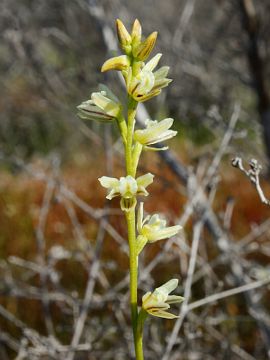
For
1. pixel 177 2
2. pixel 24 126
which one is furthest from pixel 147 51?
pixel 24 126

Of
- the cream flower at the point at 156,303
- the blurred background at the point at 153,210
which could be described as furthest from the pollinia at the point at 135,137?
the blurred background at the point at 153,210

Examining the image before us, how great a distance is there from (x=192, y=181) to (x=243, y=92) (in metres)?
6.24

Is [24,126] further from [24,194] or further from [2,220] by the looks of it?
[2,220]

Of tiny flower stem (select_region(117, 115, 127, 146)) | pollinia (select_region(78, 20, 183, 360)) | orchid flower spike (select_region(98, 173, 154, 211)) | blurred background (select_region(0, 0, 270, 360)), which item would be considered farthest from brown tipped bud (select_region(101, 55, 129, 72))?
blurred background (select_region(0, 0, 270, 360))

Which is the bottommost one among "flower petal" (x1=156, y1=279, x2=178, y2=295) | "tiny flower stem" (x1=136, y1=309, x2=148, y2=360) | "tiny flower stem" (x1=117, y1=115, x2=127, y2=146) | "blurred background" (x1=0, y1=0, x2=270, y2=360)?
"blurred background" (x1=0, y1=0, x2=270, y2=360)

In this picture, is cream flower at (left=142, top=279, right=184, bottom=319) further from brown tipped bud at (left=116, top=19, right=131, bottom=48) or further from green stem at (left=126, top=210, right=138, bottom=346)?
brown tipped bud at (left=116, top=19, right=131, bottom=48)

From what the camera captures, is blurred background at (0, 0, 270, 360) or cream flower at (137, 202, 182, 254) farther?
blurred background at (0, 0, 270, 360)

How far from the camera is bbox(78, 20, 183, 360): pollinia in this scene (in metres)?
1.09

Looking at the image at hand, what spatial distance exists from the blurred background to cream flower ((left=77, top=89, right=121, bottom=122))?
0.38 metres

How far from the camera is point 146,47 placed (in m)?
1.11

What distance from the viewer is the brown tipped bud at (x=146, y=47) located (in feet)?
3.63

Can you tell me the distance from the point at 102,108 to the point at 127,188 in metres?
0.18

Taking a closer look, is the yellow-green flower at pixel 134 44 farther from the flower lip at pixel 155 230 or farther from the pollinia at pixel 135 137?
the flower lip at pixel 155 230

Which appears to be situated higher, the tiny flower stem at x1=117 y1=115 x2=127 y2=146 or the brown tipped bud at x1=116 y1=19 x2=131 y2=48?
the brown tipped bud at x1=116 y1=19 x2=131 y2=48
